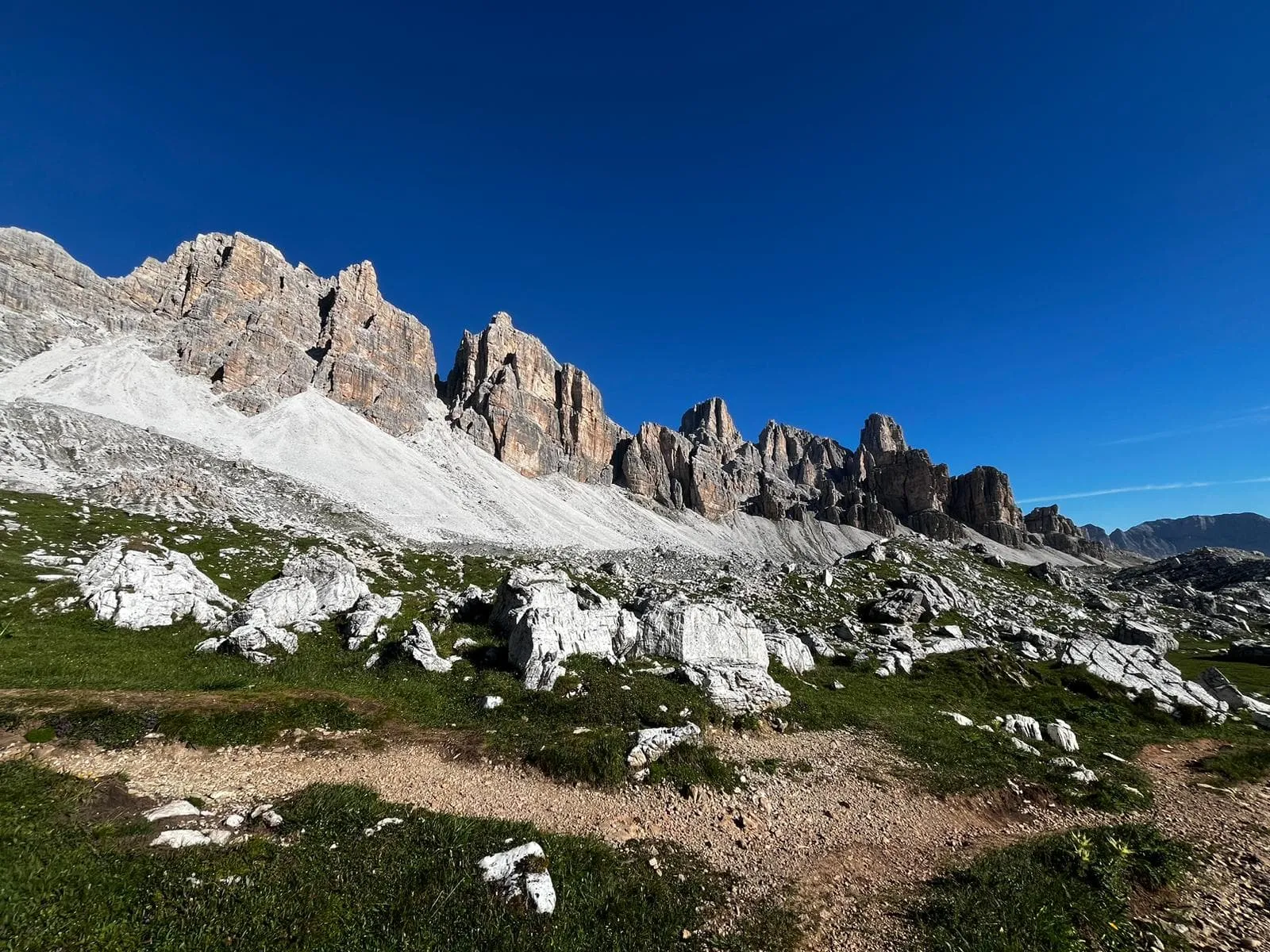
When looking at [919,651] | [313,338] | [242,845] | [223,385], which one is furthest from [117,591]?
[313,338]

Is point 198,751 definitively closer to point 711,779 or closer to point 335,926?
point 335,926

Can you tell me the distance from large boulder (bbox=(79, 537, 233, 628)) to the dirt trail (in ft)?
39.4

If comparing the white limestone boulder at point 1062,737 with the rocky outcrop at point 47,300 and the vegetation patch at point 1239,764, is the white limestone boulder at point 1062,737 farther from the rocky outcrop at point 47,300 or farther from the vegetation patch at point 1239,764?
the rocky outcrop at point 47,300

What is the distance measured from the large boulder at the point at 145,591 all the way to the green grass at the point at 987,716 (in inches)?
1122

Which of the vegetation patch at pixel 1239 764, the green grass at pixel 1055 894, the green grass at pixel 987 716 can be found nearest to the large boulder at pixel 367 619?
the green grass at pixel 987 716

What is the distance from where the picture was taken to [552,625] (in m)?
22.8

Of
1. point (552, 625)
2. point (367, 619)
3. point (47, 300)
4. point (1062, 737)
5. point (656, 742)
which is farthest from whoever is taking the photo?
point (47, 300)

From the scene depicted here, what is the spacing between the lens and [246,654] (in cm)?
2075

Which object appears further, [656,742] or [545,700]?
[545,700]

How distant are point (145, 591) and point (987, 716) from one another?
3967cm

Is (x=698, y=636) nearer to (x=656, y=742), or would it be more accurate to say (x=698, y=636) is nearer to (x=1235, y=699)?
(x=656, y=742)

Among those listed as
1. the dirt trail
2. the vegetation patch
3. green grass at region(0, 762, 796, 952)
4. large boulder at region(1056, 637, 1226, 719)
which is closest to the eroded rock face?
the dirt trail

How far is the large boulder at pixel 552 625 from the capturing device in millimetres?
21422

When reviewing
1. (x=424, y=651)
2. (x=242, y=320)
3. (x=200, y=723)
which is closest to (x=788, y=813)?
(x=424, y=651)
